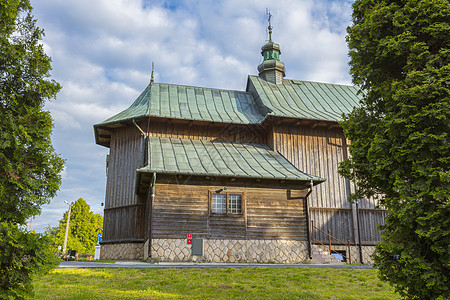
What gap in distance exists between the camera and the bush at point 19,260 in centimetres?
562

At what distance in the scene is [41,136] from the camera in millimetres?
6695

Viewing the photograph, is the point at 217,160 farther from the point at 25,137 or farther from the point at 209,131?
the point at 25,137

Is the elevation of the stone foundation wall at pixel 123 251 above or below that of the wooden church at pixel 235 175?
below

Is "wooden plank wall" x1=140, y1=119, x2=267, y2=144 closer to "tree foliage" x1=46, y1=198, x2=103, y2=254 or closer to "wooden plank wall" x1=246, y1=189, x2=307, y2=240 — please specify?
"wooden plank wall" x1=246, y1=189, x2=307, y2=240

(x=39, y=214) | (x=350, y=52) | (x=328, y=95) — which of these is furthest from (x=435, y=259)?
(x=328, y=95)

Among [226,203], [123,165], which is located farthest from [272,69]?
[226,203]

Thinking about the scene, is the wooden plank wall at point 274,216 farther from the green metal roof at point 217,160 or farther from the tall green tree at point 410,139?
the tall green tree at point 410,139

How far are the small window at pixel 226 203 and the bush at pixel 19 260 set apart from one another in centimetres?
1152

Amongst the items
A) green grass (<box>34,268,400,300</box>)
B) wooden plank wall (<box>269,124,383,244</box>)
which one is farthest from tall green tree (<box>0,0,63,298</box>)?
wooden plank wall (<box>269,124,383,244</box>)

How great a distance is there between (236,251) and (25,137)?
39.0ft

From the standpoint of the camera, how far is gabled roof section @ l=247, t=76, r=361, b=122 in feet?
73.4

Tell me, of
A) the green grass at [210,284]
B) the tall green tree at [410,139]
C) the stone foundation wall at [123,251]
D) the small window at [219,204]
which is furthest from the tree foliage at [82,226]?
the tall green tree at [410,139]

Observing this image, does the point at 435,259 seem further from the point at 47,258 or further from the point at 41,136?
the point at 41,136

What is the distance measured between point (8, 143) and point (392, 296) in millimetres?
8214
